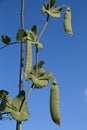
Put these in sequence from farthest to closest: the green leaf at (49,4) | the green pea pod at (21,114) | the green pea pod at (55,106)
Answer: the green leaf at (49,4) < the green pea pod at (21,114) < the green pea pod at (55,106)

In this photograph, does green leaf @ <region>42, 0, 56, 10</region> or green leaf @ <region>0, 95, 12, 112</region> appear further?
green leaf @ <region>42, 0, 56, 10</region>

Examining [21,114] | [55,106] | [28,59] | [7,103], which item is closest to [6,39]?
[28,59]

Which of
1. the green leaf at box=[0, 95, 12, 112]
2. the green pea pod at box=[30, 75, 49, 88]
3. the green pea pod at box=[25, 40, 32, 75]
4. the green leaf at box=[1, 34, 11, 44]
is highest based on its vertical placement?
the green leaf at box=[1, 34, 11, 44]

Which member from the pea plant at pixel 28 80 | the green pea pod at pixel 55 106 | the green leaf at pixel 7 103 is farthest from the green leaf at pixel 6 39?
the green pea pod at pixel 55 106

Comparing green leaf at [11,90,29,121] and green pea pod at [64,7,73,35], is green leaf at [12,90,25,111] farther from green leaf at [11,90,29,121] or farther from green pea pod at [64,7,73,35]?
green pea pod at [64,7,73,35]

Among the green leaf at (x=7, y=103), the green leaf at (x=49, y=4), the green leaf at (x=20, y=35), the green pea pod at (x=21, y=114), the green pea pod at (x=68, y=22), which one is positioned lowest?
the green pea pod at (x=21, y=114)

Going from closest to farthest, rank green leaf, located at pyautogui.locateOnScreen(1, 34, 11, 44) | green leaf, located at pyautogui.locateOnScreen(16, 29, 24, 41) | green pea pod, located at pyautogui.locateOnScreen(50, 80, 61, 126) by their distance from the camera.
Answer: green pea pod, located at pyautogui.locateOnScreen(50, 80, 61, 126) → green leaf, located at pyautogui.locateOnScreen(16, 29, 24, 41) → green leaf, located at pyautogui.locateOnScreen(1, 34, 11, 44)

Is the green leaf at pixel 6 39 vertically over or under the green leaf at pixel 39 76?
over

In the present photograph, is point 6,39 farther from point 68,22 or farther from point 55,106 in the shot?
point 55,106

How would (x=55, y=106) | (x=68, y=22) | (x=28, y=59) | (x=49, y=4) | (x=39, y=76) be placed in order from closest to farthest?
(x=55, y=106), (x=28, y=59), (x=39, y=76), (x=68, y=22), (x=49, y=4)

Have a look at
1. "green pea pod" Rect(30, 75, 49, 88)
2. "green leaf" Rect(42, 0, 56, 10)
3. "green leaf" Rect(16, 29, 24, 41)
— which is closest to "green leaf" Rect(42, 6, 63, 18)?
"green leaf" Rect(42, 0, 56, 10)

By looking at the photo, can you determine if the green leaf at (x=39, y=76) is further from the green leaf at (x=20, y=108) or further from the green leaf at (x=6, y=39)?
the green leaf at (x=6, y=39)

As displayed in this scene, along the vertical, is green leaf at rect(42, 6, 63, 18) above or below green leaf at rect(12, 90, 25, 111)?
above

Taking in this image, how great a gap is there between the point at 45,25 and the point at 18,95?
0.68 m
